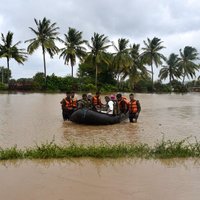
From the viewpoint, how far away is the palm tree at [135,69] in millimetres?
52438

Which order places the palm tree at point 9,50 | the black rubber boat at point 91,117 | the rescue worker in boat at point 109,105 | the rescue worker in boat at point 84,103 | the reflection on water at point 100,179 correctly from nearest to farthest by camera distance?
the reflection on water at point 100,179 → the black rubber boat at point 91,117 → the rescue worker in boat at point 84,103 → the rescue worker in boat at point 109,105 → the palm tree at point 9,50

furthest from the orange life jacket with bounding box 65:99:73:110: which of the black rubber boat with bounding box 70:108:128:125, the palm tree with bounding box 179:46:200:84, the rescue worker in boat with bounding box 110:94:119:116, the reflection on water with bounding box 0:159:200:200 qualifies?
the palm tree with bounding box 179:46:200:84

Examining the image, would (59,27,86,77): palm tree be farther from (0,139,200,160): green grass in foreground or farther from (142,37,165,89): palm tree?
(0,139,200,160): green grass in foreground

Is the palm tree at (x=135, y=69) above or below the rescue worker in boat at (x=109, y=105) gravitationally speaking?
above

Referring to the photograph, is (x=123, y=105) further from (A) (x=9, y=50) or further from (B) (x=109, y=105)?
(A) (x=9, y=50)

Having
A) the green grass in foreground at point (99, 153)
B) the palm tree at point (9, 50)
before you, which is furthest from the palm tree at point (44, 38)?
the green grass in foreground at point (99, 153)

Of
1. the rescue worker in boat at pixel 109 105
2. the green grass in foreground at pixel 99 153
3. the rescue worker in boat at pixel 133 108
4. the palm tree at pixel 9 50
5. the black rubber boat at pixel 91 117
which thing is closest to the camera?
the green grass in foreground at pixel 99 153

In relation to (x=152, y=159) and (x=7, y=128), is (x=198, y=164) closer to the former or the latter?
(x=152, y=159)

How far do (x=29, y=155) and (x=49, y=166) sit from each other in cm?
70

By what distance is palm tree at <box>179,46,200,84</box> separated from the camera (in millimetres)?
58281

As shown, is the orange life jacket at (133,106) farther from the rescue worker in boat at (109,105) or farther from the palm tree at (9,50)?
the palm tree at (9,50)

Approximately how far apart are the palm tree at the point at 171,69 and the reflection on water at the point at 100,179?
5335 centimetres

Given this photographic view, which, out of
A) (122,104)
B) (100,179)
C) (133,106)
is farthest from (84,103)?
(100,179)

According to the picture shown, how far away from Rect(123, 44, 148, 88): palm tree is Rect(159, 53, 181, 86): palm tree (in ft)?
20.8
